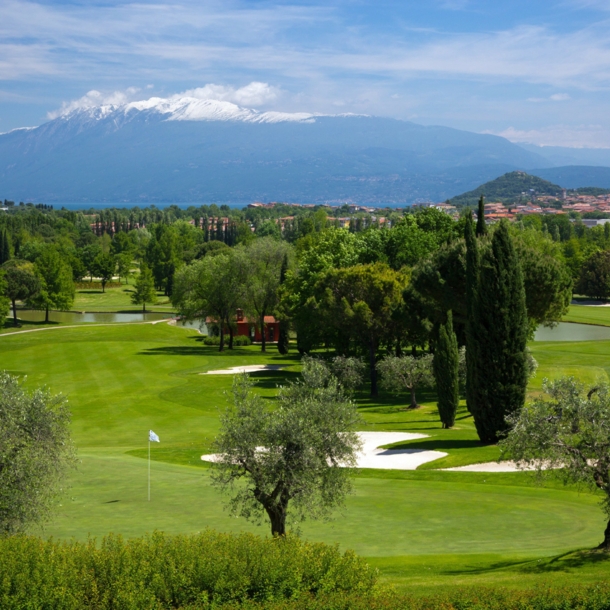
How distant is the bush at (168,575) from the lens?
14.8 meters

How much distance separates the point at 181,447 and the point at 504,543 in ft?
63.6

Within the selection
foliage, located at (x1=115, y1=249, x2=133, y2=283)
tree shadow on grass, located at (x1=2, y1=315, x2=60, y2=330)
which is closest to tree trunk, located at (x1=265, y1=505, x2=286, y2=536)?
tree shadow on grass, located at (x1=2, y1=315, x2=60, y2=330)

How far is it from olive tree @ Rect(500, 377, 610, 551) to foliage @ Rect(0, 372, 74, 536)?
11.0m

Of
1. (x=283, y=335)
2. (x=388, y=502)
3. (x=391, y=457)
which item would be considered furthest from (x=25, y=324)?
(x=388, y=502)

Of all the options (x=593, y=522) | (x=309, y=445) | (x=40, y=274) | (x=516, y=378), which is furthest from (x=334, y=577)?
(x=40, y=274)

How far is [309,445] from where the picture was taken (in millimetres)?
18828

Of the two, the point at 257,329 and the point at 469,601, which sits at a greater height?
the point at 469,601

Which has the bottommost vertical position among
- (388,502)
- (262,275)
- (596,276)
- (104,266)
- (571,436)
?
(388,502)

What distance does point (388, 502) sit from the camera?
24844 mm

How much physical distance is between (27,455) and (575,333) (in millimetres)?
80741

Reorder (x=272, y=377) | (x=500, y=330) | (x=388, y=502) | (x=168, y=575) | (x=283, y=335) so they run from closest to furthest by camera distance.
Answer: (x=168, y=575), (x=388, y=502), (x=500, y=330), (x=272, y=377), (x=283, y=335)

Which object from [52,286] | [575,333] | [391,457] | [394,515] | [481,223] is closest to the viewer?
[394,515]

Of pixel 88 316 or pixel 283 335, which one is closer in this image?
pixel 283 335

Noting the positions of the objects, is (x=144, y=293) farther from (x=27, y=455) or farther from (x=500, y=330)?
(x=27, y=455)
